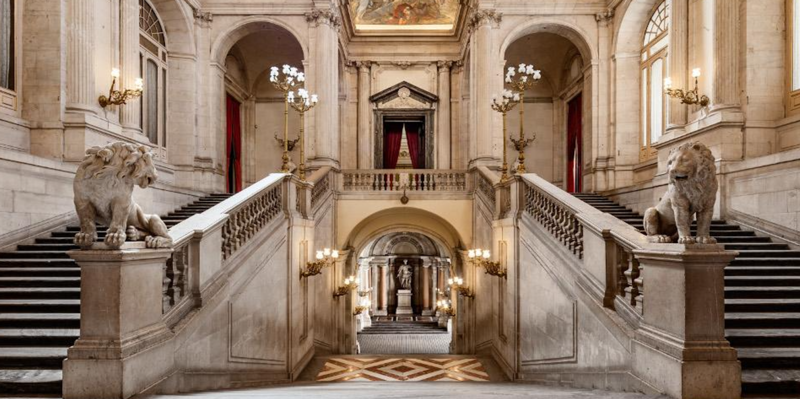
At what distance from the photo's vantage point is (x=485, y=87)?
14.5m

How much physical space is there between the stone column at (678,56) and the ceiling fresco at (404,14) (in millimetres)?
8403

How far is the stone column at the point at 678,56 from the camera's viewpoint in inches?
441

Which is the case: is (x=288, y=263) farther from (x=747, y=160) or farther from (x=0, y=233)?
(x=747, y=160)

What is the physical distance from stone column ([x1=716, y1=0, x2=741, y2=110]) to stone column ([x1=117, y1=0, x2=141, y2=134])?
12.2 meters

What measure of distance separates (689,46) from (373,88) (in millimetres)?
10726

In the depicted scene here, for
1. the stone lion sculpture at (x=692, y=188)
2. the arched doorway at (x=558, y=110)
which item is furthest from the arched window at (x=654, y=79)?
the stone lion sculpture at (x=692, y=188)

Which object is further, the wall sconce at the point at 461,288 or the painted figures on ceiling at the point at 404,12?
the painted figures on ceiling at the point at 404,12

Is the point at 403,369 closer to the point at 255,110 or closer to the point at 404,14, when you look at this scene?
the point at 404,14

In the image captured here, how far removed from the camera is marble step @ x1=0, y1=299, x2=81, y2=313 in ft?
17.2

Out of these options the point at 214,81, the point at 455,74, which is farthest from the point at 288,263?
the point at 455,74

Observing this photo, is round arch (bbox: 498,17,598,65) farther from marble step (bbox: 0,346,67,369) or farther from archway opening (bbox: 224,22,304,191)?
marble step (bbox: 0,346,67,369)

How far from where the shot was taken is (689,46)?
36.8 feet

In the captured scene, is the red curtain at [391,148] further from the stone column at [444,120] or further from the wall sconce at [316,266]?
the wall sconce at [316,266]

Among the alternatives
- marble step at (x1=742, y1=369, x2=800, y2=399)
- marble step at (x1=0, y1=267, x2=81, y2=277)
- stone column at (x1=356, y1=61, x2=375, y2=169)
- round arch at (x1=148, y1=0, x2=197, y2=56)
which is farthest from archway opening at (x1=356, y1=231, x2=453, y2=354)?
marble step at (x1=742, y1=369, x2=800, y2=399)
